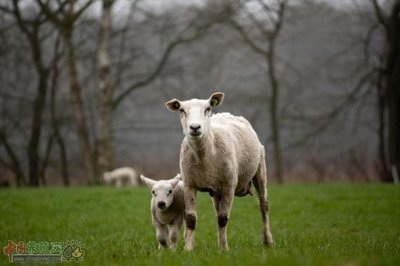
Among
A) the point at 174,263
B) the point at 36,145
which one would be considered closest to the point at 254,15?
the point at 36,145

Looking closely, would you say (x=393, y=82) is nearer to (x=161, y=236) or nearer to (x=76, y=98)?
(x=76, y=98)

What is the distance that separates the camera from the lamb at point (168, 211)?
25.9 ft

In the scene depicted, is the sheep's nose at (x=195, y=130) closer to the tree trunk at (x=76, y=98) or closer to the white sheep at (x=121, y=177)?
the white sheep at (x=121, y=177)

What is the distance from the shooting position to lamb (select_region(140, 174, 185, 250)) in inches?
311

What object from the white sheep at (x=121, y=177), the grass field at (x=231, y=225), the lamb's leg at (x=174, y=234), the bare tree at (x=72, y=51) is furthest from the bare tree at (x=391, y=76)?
the lamb's leg at (x=174, y=234)

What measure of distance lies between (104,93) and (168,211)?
16.9 metres

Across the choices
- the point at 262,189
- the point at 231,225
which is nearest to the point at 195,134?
the point at 262,189

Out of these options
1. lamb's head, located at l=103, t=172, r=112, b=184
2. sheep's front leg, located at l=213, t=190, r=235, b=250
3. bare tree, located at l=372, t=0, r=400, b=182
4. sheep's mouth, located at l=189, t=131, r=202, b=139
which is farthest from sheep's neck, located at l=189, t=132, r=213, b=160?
bare tree, located at l=372, t=0, r=400, b=182

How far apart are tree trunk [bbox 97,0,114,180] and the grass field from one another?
8012 millimetres

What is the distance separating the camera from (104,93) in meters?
24.4

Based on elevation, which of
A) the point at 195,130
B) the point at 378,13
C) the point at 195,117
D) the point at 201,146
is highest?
the point at 378,13

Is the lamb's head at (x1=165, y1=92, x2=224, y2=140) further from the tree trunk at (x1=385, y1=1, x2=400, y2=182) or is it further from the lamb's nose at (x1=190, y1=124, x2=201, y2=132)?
the tree trunk at (x1=385, y1=1, x2=400, y2=182)

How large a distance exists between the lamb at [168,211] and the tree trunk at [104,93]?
16.5m

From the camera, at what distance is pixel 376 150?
1287 inches
